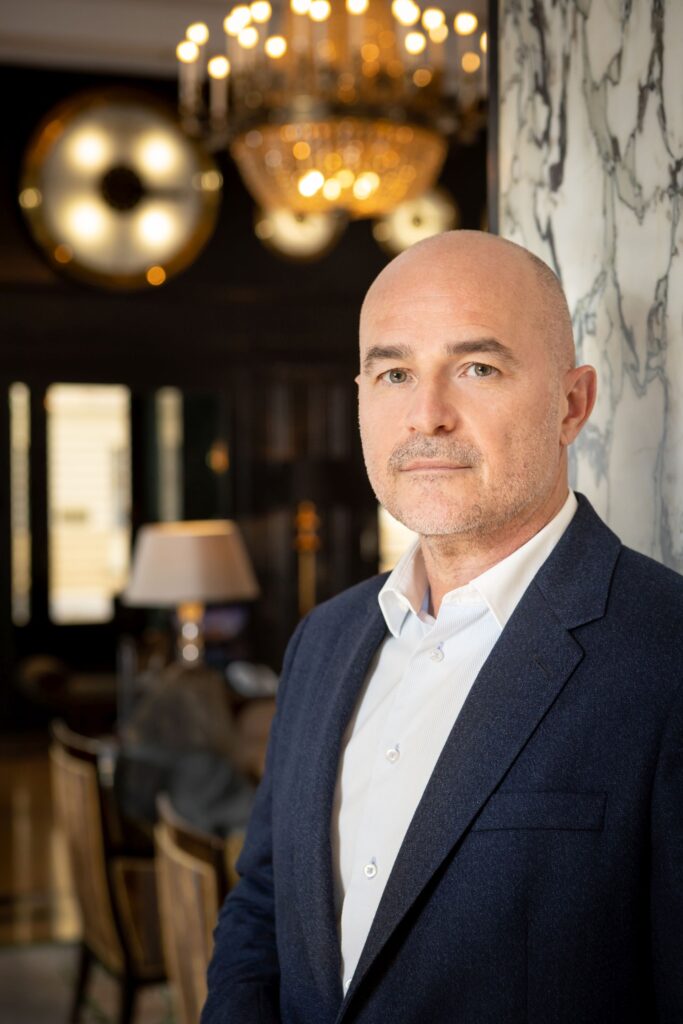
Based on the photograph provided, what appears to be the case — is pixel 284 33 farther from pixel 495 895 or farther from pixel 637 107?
pixel 495 895

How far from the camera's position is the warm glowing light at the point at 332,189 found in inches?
191

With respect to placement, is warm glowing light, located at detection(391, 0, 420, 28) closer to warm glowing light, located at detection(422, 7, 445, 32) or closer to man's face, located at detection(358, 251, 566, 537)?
warm glowing light, located at detection(422, 7, 445, 32)

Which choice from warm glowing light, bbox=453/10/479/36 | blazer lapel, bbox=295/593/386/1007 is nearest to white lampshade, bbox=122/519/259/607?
warm glowing light, bbox=453/10/479/36

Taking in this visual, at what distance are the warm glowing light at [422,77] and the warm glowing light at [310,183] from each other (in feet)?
1.73

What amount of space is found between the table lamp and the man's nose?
3809 mm

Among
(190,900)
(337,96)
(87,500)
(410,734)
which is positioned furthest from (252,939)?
(87,500)

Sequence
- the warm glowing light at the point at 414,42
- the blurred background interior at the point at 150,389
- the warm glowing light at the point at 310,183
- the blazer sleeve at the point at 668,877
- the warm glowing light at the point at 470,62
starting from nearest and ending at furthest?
the blazer sleeve at the point at 668,877
the warm glowing light at the point at 414,42
the warm glowing light at the point at 470,62
the warm glowing light at the point at 310,183
the blurred background interior at the point at 150,389

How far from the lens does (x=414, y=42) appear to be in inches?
169

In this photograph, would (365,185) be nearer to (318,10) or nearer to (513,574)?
(318,10)

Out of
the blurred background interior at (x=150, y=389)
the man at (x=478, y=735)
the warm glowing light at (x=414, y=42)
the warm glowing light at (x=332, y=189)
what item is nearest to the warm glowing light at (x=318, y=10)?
the warm glowing light at (x=414, y=42)

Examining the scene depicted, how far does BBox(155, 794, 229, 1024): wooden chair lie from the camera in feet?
8.39

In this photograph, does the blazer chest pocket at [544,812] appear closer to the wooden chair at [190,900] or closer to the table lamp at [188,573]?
the wooden chair at [190,900]

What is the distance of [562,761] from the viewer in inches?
50.4

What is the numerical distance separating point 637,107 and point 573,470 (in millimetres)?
552
